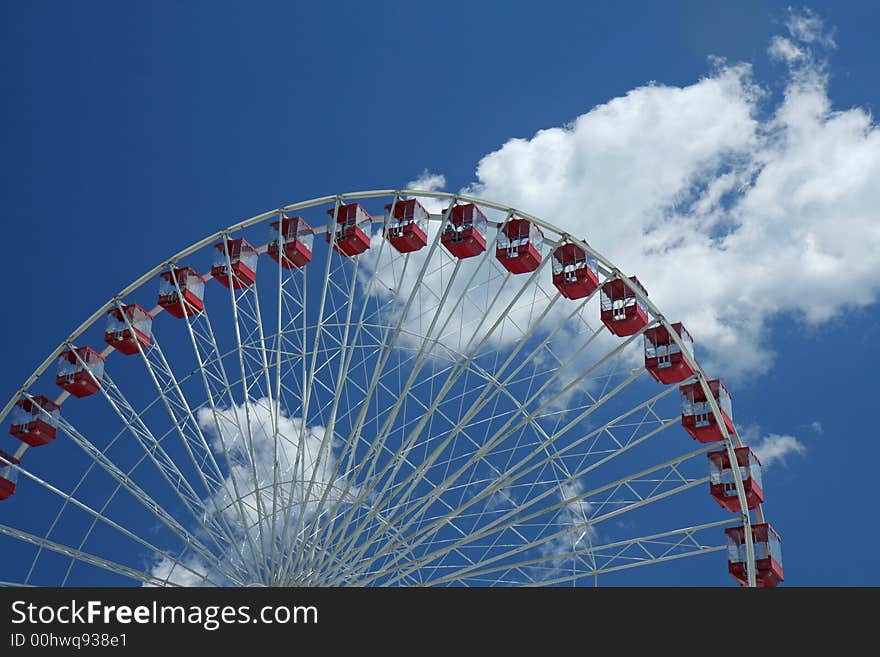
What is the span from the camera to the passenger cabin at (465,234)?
3428 centimetres

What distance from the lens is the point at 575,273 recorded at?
1334 inches

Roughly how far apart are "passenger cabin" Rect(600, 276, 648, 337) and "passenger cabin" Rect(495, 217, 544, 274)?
2009 mm

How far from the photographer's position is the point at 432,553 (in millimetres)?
30297

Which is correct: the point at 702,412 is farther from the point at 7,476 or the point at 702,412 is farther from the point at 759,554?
the point at 7,476

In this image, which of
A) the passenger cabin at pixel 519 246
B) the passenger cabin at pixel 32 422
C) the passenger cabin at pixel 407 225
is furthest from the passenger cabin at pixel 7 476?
the passenger cabin at pixel 519 246

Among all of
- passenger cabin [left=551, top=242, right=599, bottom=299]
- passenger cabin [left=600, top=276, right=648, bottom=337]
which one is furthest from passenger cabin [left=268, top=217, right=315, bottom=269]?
passenger cabin [left=600, top=276, right=648, bottom=337]

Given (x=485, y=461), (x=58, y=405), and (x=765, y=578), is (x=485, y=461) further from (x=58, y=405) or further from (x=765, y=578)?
(x=58, y=405)

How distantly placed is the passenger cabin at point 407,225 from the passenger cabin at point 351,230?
0.84 meters

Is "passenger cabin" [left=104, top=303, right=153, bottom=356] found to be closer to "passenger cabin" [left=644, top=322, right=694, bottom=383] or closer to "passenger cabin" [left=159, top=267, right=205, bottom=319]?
"passenger cabin" [left=159, top=267, right=205, bottom=319]

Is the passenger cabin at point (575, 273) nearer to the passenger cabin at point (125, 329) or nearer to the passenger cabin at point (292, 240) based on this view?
the passenger cabin at point (292, 240)

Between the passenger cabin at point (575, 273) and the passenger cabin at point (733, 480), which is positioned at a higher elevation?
the passenger cabin at point (575, 273)

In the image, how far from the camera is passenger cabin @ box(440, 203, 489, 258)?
112ft
